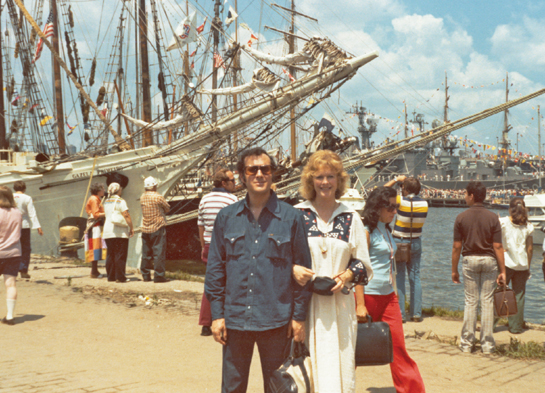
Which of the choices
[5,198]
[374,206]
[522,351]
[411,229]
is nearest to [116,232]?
[5,198]

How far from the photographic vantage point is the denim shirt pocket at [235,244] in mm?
3299

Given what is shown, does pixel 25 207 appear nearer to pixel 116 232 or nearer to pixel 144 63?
pixel 116 232

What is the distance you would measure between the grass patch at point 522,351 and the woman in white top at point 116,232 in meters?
6.53

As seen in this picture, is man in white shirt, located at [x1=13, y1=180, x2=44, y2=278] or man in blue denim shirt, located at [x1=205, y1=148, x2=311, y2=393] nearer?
man in blue denim shirt, located at [x1=205, y1=148, x2=311, y2=393]

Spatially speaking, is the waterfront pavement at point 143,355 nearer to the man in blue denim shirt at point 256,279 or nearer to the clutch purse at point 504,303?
the clutch purse at point 504,303

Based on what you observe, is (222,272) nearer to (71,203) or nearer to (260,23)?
(71,203)

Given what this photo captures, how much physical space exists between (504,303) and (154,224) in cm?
615

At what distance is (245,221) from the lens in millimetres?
3342

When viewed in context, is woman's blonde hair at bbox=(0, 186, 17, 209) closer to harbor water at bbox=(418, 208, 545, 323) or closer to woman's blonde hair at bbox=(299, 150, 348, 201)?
woman's blonde hair at bbox=(299, 150, 348, 201)

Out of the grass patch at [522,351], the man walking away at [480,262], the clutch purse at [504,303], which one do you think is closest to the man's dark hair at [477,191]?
the man walking away at [480,262]

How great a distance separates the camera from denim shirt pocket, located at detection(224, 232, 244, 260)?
3299mm

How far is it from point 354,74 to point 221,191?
11973 millimetres

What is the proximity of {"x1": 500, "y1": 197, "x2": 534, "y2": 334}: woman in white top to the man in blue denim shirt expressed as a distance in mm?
4865

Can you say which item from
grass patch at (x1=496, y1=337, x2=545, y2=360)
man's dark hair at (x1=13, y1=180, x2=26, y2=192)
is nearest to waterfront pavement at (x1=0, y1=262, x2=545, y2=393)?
grass patch at (x1=496, y1=337, x2=545, y2=360)
